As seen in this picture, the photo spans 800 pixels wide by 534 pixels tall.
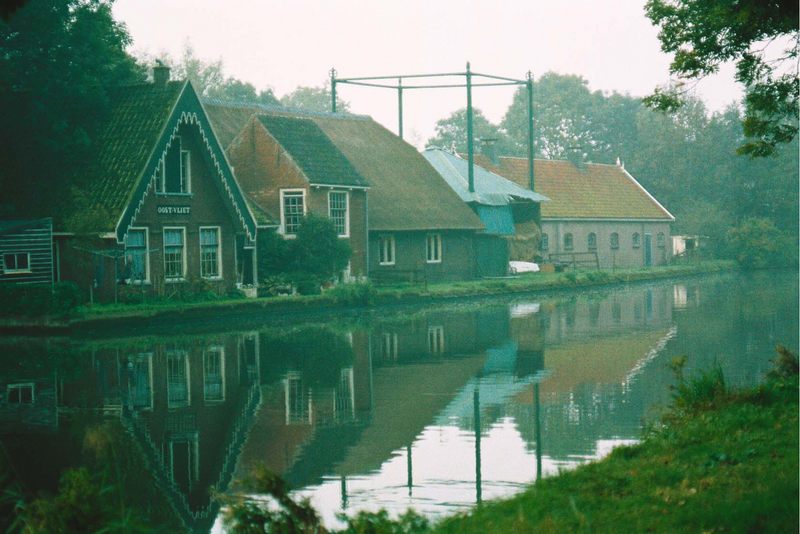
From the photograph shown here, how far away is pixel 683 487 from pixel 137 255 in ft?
103

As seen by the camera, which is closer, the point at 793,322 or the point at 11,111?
the point at 793,322

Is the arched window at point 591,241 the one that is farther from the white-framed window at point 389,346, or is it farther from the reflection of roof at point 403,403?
the reflection of roof at point 403,403

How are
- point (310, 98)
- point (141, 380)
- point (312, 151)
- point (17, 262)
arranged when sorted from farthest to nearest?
point (310, 98), point (312, 151), point (17, 262), point (141, 380)

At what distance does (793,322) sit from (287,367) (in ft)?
49.2

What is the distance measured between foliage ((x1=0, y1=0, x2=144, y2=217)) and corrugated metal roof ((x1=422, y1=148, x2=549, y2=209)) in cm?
2457

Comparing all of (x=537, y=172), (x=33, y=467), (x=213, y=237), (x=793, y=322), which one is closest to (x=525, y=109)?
(x=537, y=172)

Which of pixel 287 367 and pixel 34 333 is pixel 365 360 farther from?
pixel 34 333

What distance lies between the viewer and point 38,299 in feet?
105

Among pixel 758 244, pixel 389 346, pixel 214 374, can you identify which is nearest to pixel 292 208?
pixel 389 346

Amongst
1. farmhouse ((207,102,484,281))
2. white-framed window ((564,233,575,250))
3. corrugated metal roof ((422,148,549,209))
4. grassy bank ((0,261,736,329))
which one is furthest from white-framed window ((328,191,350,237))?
white-framed window ((564,233,575,250))

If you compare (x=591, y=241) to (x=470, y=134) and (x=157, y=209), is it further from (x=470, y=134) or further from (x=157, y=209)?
(x=157, y=209)

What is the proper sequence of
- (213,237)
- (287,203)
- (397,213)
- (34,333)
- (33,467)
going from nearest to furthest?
1. (33,467)
2. (34,333)
3. (213,237)
4. (287,203)
5. (397,213)

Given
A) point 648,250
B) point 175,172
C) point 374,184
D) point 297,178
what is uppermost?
point 374,184

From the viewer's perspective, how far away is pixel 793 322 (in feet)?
104
